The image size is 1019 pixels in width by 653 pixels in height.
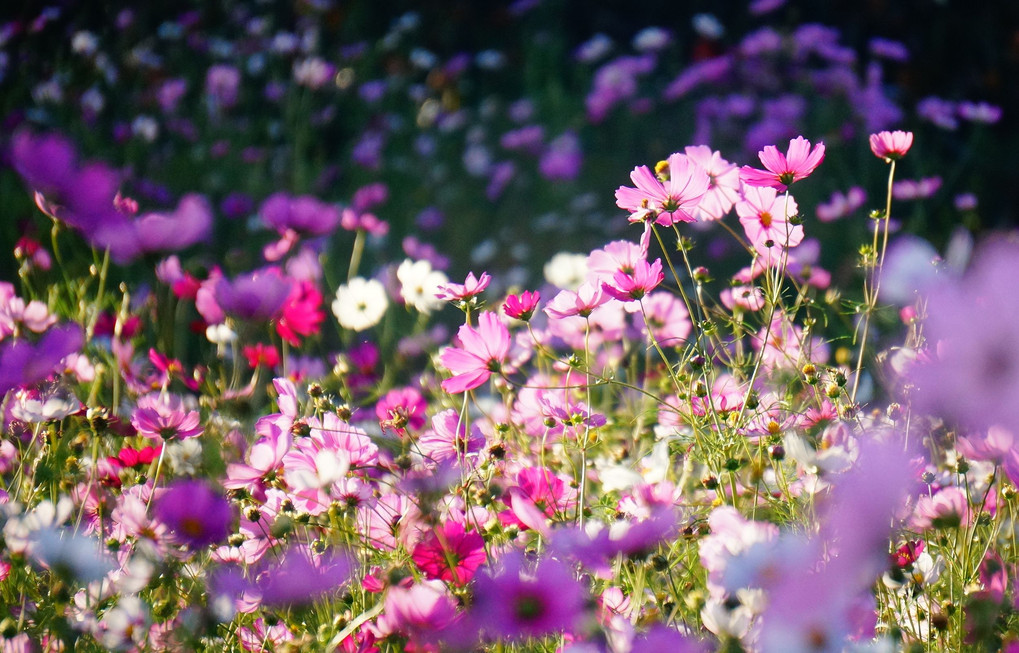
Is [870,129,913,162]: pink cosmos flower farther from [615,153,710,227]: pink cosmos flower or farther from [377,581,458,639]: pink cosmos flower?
[377,581,458,639]: pink cosmos flower

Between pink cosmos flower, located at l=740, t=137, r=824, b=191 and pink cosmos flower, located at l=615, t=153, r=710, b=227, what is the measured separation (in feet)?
0.11

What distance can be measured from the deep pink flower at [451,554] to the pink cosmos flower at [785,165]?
1.01ft

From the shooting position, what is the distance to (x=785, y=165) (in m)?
0.65

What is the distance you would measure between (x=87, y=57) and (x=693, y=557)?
250 cm

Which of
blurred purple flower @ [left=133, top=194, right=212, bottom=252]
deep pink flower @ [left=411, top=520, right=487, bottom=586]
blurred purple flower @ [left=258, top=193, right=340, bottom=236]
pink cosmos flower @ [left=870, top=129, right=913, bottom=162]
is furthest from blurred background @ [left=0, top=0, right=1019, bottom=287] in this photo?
deep pink flower @ [left=411, top=520, right=487, bottom=586]

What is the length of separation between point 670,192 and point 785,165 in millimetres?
82

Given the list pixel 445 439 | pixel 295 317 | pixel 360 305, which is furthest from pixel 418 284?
pixel 445 439

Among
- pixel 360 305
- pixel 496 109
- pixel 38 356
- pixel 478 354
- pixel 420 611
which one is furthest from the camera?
pixel 496 109

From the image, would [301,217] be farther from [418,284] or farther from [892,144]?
[892,144]

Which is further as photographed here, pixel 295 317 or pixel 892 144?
pixel 295 317

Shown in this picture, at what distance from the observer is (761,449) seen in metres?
0.72

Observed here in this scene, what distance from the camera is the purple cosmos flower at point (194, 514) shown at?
534 millimetres

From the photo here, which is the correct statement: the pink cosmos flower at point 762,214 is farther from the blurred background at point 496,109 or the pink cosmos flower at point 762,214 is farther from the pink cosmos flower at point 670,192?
the blurred background at point 496,109

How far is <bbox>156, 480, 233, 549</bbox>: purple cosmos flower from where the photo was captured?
53 centimetres
